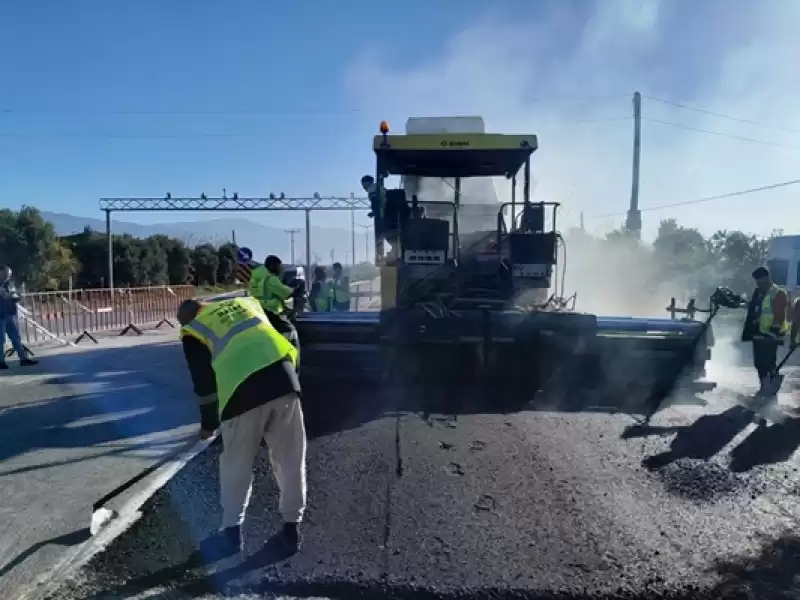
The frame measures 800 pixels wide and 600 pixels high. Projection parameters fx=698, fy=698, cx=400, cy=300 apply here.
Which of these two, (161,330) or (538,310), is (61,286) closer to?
(161,330)

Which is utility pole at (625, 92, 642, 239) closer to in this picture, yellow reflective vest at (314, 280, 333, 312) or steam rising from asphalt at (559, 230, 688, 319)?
steam rising from asphalt at (559, 230, 688, 319)

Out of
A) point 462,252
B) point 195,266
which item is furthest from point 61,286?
point 462,252

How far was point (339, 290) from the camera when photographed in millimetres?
13273

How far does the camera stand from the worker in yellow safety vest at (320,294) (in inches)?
508

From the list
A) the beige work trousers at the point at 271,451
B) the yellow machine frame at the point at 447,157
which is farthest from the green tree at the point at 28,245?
the beige work trousers at the point at 271,451

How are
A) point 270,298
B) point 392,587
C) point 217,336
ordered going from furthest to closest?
point 270,298
point 217,336
point 392,587

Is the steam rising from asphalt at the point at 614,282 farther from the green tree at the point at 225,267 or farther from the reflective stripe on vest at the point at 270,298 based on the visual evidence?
the green tree at the point at 225,267

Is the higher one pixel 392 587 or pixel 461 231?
pixel 461 231

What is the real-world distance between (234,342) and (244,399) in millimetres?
318

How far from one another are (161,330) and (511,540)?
701 inches

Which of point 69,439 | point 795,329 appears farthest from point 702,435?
point 69,439

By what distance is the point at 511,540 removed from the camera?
3.94 metres

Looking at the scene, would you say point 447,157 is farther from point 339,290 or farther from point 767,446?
point 339,290

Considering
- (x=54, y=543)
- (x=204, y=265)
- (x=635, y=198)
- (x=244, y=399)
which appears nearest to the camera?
(x=244, y=399)
